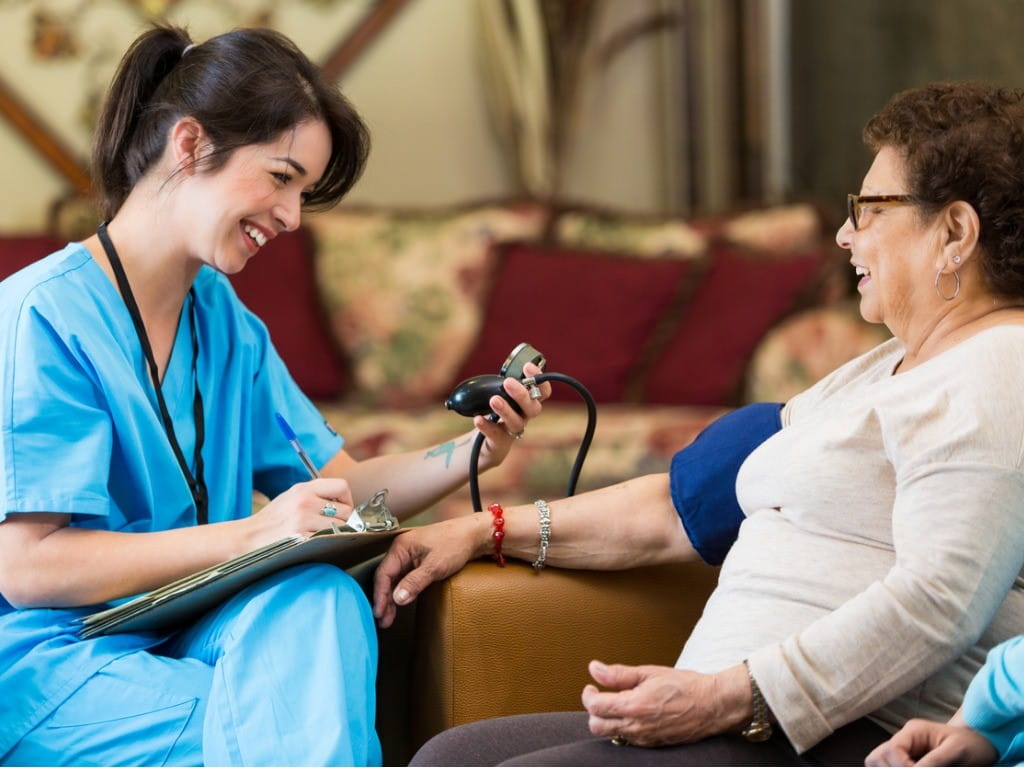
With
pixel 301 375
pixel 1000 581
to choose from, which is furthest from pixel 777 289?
pixel 1000 581

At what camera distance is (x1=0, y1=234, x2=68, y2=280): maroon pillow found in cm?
346

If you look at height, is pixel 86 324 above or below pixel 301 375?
above

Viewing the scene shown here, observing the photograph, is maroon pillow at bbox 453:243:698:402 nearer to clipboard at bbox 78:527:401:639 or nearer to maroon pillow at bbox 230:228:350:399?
maroon pillow at bbox 230:228:350:399

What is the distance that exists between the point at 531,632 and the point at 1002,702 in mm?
607

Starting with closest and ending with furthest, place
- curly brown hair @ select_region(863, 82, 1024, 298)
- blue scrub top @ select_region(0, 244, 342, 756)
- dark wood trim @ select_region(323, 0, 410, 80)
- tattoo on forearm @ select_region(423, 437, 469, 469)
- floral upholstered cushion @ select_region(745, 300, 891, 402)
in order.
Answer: curly brown hair @ select_region(863, 82, 1024, 298) < blue scrub top @ select_region(0, 244, 342, 756) < tattoo on forearm @ select_region(423, 437, 469, 469) < floral upholstered cushion @ select_region(745, 300, 891, 402) < dark wood trim @ select_region(323, 0, 410, 80)

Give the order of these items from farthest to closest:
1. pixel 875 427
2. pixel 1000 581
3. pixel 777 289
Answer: pixel 777 289
pixel 875 427
pixel 1000 581

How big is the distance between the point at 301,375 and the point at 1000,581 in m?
2.52

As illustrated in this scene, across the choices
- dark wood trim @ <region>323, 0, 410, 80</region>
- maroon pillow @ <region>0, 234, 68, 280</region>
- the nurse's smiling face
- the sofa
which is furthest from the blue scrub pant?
dark wood trim @ <region>323, 0, 410, 80</region>

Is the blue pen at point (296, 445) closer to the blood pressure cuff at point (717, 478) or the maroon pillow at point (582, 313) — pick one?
the blood pressure cuff at point (717, 478)

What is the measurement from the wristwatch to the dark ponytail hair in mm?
910

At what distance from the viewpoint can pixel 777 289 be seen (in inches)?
138

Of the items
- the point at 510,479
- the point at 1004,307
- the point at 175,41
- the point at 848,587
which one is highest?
the point at 175,41

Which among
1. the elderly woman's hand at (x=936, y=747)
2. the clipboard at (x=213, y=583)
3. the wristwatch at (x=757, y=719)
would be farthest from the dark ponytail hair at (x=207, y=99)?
the elderly woman's hand at (x=936, y=747)

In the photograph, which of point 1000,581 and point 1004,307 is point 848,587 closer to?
point 1000,581
